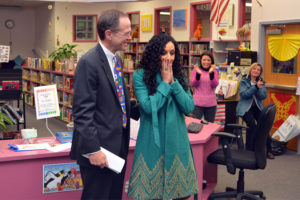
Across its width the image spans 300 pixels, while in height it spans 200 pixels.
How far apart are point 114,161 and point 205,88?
3974 mm

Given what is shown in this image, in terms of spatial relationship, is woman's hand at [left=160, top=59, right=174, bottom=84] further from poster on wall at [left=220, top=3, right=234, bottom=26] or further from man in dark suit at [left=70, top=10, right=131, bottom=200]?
poster on wall at [left=220, top=3, right=234, bottom=26]

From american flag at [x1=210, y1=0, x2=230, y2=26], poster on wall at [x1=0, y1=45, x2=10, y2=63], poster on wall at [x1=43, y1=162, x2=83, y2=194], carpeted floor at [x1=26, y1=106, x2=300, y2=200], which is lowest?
carpeted floor at [x1=26, y1=106, x2=300, y2=200]

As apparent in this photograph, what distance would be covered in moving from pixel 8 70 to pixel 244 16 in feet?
33.5

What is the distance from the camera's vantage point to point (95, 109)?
2.18 m

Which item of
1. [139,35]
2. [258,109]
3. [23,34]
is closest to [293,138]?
[258,109]

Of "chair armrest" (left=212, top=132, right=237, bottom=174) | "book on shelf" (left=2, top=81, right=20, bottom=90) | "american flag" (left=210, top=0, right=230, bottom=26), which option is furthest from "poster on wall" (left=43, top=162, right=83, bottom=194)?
"american flag" (left=210, top=0, right=230, bottom=26)

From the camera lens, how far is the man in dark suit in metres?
2.11

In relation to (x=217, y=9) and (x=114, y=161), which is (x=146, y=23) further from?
(x=114, y=161)

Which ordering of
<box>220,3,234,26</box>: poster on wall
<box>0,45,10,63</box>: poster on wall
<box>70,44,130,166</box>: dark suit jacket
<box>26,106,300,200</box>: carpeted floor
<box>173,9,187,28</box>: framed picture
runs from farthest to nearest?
<box>173,9,187,28</box>: framed picture < <box>220,3,234,26</box>: poster on wall < <box>0,45,10,63</box>: poster on wall < <box>26,106,300,200</box>: carpeted floor < <box>70,44,130,166</box>: dark suit jacket

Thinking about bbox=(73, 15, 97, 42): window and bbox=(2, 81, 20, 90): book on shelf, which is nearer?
bbox=(2, 81, 20, 90): book on shelf

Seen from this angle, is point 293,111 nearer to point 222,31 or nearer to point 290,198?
point 290,198

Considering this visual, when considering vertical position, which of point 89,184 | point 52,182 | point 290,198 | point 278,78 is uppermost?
point 278,78

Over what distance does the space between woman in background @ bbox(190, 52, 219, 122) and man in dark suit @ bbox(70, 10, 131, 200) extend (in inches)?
150

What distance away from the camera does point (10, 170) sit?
2.71 meters
